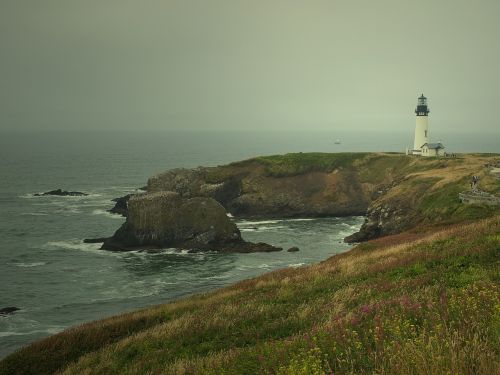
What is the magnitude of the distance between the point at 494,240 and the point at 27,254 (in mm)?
58731

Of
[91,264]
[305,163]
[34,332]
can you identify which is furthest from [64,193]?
[34,332]

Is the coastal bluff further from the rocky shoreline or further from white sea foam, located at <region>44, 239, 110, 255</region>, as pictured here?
white sea foam, located at <region>44, 239, 110, 255</region>

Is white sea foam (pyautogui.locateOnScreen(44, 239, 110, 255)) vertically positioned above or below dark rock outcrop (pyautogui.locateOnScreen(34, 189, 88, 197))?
below

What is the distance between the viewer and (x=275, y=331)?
45.3 ft

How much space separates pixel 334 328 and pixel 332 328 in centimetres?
4

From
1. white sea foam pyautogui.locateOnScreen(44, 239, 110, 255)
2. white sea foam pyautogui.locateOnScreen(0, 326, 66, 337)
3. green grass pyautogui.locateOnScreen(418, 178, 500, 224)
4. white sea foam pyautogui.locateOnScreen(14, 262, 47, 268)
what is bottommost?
white sea foam pyautogui.locateOnScreen(0, 326, 66, 337)

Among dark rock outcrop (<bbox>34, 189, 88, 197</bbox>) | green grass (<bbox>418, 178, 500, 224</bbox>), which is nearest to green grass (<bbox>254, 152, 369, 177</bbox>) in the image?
green grass (<bbox>418, 178, 500, 224</bbox>)

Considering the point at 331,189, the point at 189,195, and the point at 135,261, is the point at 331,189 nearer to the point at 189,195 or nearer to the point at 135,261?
the point at 189,195

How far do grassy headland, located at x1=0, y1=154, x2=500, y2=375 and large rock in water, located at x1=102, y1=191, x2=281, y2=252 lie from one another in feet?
140

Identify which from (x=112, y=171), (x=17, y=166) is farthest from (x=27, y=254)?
(x=17, y=166)

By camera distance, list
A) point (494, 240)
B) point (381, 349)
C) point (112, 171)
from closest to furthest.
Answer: point (381, 349), point (494, 240), point (112, 171)

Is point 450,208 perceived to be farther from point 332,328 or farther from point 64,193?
point 64,193

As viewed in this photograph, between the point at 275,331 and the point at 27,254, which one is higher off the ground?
the point at 275,331

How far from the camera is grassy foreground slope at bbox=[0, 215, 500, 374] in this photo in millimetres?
7721
